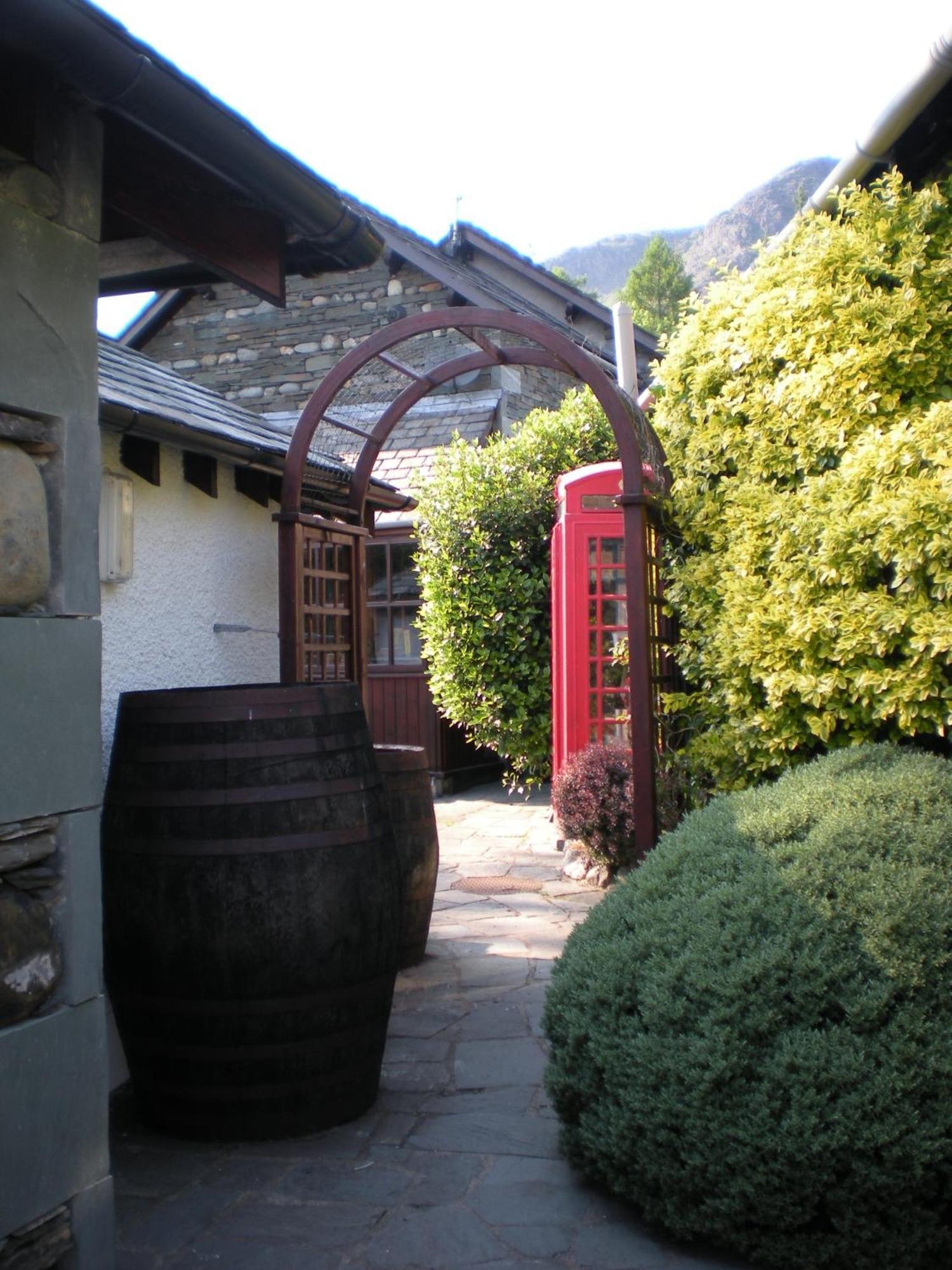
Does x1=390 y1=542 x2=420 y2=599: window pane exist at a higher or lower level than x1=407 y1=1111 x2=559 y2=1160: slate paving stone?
higher

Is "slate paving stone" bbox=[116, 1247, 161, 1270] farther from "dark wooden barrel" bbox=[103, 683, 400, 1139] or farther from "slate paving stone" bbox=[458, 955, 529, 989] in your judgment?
"slate paving stone" bbox=[458, 955, 529, 989]

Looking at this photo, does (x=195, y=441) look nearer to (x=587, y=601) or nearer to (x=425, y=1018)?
(x=425, y=1018)

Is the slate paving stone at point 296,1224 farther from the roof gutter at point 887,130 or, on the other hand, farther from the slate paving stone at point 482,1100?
the roof gutter at point 887,130

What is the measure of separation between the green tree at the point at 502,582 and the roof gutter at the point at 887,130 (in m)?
4.64

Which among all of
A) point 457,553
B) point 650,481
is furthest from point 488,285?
point 650,481

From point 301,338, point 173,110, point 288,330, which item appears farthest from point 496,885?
point 288,330

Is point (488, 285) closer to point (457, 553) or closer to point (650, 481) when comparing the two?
point (457, 553)

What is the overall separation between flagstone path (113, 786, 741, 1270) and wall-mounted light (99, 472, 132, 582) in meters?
1.77

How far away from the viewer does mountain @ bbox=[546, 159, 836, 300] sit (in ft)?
276

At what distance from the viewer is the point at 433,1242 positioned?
2.69 meters

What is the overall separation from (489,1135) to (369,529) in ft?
11.8

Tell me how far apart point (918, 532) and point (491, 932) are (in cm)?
309

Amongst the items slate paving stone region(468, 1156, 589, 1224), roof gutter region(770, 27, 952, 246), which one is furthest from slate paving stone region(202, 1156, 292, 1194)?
roof gutter region(770, 27, 952, 246)

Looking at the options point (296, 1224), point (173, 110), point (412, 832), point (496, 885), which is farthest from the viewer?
point (496, 885)
